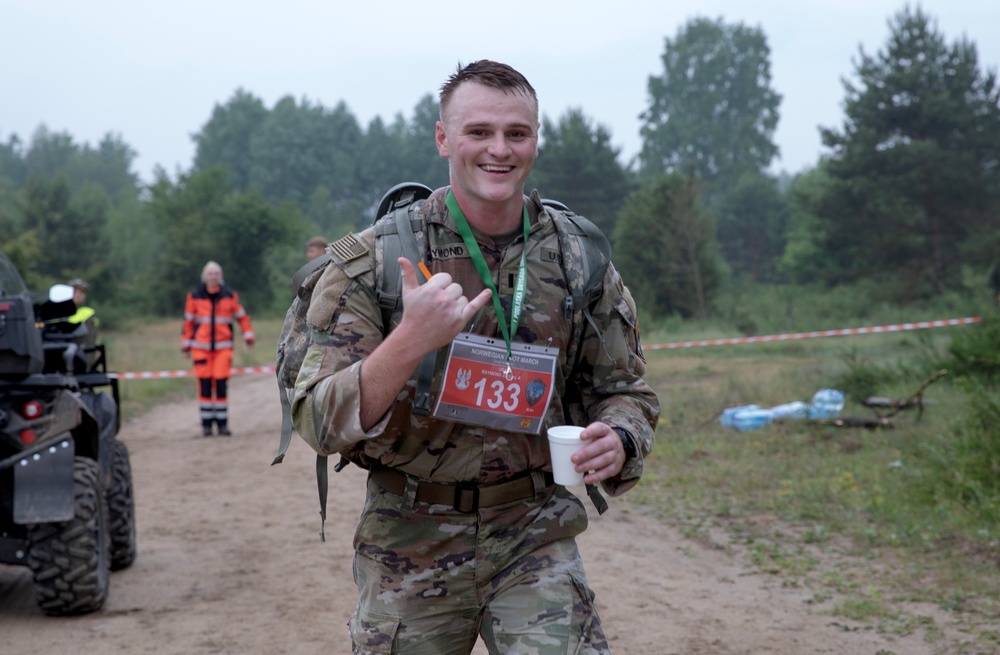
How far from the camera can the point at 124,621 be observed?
20.6ft

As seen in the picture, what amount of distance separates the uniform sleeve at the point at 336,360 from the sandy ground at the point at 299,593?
313 centimetres

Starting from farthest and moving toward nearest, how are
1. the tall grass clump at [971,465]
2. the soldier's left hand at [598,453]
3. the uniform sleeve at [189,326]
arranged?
1. the uniform sleeve at [189,326]
2. the tall grass clump at [971,465]
3. the soldier's left hand at [598,453]

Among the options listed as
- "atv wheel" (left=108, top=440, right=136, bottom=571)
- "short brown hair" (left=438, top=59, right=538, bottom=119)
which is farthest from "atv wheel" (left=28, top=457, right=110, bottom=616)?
"short brown hair" (left=438, top=59, right=538, bottom=119)

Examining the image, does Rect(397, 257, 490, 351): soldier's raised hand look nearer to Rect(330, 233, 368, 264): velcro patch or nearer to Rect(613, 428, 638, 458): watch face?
Rect(330, 233, 368, 264): velcro patch

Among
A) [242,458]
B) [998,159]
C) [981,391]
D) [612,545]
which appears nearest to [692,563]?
[612,545]

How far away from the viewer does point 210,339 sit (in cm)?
1366

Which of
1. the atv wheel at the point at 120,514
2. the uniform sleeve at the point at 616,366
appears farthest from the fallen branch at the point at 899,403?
the uniform sleeve at the point at 616,366

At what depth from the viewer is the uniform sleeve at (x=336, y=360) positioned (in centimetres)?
268

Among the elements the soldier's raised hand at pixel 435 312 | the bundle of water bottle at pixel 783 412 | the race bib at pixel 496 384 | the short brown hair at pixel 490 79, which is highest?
the short brown hair at pixel 490 79

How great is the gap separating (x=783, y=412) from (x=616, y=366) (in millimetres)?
9547

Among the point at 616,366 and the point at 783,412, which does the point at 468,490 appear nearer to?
the point at 616,366

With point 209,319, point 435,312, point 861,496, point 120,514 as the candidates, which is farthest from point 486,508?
point 209,319

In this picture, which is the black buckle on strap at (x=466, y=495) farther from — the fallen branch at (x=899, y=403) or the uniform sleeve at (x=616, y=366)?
the fallen branch at (x=899, y=403)

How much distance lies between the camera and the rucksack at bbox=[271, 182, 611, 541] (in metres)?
2.92
